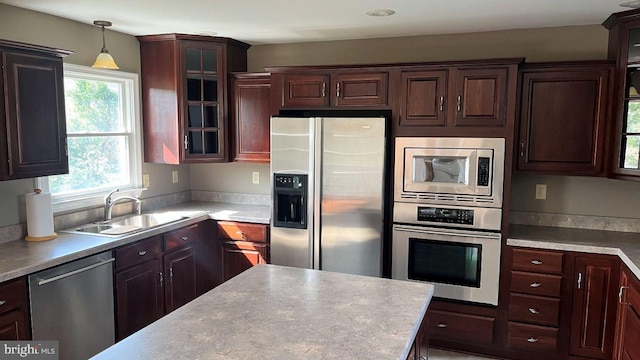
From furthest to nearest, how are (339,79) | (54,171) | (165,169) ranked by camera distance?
(165,169), (339,79), (54,171)

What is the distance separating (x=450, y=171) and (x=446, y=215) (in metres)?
0.32

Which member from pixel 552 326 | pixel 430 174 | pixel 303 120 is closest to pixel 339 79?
pixel 303 120

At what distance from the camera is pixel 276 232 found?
12.0 feet

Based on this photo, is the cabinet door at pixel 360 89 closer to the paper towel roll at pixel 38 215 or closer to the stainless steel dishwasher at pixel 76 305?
the stainless steel dishwasher at pixel 76 305

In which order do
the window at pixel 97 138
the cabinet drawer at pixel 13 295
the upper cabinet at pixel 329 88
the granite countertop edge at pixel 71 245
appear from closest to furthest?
the cabinet drawer at pixel 13 295 < the granite countertop edge at pixel 71 245 < the window at pixel 97 138 < the upper cabinet at pixel 329 88

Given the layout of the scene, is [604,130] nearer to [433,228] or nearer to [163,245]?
[433,228]

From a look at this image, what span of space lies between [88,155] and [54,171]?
2.43 ft

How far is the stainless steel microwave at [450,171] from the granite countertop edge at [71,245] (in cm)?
121

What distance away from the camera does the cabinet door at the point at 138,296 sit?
9.96ft

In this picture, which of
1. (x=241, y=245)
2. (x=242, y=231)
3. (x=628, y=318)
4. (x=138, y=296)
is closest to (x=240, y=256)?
(x=241, y=245)

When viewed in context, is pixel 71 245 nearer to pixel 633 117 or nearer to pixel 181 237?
pixel 181 237

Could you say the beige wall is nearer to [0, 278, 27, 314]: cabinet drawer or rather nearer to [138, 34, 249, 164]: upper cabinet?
[138, 34, 249, 164]: upper cabinet

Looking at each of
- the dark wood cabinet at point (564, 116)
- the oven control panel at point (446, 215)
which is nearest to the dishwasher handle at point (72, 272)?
the oven control panel at point (446, 215)

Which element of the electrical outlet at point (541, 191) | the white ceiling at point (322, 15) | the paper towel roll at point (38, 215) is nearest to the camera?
the white ceiling at point (322, 15)
